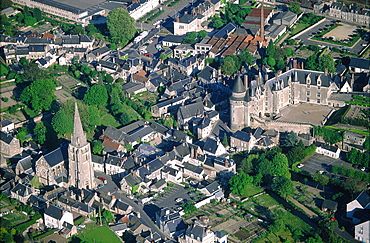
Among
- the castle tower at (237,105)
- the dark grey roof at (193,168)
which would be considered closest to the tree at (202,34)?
the castle tower at (237,105)

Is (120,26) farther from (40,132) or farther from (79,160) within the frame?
(79,160)

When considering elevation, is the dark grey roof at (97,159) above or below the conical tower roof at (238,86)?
below

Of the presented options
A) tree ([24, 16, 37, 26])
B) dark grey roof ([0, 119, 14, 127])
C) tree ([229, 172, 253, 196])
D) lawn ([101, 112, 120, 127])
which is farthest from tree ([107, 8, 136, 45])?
tree ([229, 172, 253, 196])

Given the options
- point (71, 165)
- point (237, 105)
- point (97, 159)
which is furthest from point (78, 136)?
point (237, 105)

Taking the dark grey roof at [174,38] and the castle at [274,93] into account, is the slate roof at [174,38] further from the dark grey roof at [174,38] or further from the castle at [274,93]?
the castle at [274,93]

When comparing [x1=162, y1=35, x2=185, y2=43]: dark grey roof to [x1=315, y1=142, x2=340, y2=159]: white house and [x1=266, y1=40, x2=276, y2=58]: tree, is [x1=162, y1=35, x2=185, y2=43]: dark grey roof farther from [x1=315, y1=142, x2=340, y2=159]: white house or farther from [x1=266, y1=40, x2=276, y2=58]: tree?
[x1=315, y1=142, x2=340, y2=159]: white house

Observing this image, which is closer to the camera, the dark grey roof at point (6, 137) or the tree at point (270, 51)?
the dark grey roof at point (6, 137)
